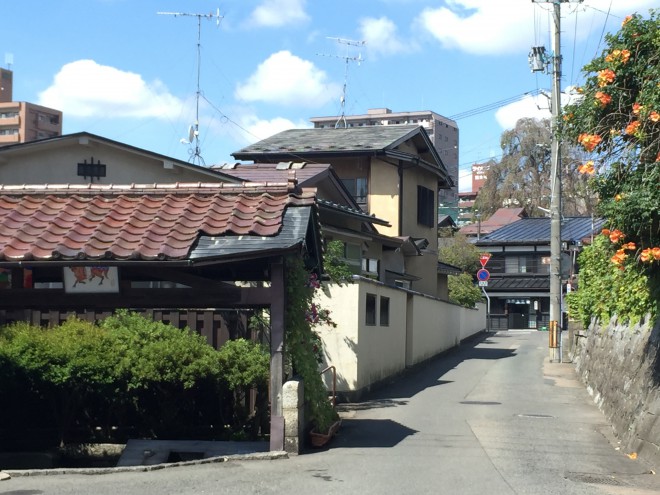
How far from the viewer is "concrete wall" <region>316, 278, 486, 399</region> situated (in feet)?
56.2

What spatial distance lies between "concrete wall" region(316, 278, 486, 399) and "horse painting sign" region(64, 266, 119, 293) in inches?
272


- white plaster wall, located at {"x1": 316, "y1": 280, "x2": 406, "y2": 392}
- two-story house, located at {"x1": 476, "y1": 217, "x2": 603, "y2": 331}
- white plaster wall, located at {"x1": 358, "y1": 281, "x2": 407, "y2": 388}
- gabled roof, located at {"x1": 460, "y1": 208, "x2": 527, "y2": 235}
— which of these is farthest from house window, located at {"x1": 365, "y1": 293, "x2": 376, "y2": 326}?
gabled roof, located at {"x1": 460, "y1": 208, "x2": 527, "y2": 235}

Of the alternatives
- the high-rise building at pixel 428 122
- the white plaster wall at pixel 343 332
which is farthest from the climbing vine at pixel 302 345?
the high-rise building at pixel 428 122

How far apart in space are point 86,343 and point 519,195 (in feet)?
193

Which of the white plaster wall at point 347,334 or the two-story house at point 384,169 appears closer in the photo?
the white plaster wall at point 347,334

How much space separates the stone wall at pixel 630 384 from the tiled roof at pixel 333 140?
44.5 ft

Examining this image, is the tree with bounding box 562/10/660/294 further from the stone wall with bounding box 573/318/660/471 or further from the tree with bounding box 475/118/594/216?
the tree with bounding box 475/118/594/216

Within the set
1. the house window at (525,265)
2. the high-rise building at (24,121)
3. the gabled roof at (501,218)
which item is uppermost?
the high-rise building at (24,121)

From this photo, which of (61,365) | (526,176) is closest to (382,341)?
(61,365)

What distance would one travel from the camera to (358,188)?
31172 millimetres

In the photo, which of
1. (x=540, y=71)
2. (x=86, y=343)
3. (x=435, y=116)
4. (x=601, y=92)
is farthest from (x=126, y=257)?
(x=435, y=116)

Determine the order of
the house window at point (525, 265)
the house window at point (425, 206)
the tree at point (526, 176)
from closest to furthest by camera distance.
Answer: the house window at point (425, 206) < the tree at point (526, 176) < the house window at point (525, 265)

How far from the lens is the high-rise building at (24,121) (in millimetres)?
102812

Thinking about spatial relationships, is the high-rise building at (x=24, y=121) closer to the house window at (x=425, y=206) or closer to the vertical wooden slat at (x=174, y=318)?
the house window at (x=425, y=206)
